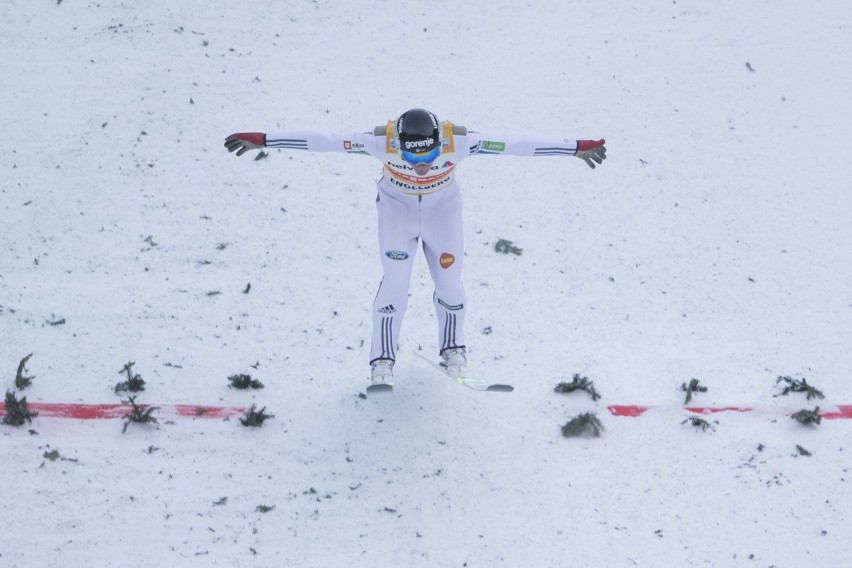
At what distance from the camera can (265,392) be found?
7324 mm

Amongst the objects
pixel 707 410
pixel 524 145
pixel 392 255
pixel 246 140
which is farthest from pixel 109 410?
pixel 707 410

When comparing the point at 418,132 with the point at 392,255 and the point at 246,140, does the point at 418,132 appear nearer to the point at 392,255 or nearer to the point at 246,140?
the point at 392,255

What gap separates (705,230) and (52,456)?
6.62 metres

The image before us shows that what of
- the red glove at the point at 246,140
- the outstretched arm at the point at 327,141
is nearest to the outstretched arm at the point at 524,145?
the outstretched arm at the point at 327,141

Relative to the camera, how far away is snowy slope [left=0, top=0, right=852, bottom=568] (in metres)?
6.19

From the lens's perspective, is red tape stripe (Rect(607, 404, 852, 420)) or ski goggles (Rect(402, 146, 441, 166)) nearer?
ski goggles (Rect(402, 146, 441, 166))

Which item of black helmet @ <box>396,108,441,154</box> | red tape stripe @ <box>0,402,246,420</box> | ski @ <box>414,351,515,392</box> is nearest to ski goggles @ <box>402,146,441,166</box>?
black helmet @ <box>396,108,441,154</box>

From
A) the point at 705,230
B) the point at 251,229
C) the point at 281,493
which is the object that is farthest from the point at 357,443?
the point at 705,230

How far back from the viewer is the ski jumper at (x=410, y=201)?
6.63m

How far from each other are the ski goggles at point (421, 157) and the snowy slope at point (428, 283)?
6.49ft

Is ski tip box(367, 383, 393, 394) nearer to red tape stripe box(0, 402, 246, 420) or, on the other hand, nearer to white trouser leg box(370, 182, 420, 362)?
white trouser leg box(370, 182, 420, 362)

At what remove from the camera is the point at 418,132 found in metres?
Answer: 6.26

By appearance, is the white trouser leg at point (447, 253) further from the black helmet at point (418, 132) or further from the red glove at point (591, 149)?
the red glove at point (591, 149)

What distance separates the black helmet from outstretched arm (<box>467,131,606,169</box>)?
44cm
